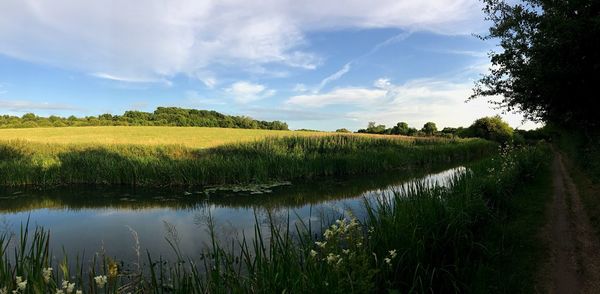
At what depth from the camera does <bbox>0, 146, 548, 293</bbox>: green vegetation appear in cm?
327

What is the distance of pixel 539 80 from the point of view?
7098 mm

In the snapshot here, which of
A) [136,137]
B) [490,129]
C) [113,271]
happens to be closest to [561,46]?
[113,271]

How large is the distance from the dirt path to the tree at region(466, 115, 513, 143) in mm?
56145

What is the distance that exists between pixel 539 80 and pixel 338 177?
13.1 m

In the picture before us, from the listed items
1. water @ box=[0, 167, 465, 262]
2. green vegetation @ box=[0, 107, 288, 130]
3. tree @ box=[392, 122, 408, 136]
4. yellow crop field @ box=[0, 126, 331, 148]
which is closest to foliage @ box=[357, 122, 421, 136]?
Result: tree @ box=[392, 122, 408, 136]

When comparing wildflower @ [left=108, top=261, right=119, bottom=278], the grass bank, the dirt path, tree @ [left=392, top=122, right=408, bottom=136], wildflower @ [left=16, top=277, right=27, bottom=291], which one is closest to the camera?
wildflower @ [left=16, top=277, right=27, bottom=291]

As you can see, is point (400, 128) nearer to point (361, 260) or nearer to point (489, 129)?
point (489, 129)

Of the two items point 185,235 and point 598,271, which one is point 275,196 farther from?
point 598,271

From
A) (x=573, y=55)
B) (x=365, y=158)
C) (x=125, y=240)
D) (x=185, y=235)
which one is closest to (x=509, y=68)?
(x=573, y=55)

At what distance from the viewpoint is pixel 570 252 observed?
6.10 m

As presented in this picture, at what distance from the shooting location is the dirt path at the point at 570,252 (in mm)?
4973

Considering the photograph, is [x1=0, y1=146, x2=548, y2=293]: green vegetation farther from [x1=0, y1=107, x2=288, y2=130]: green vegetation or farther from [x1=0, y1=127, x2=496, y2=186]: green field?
[x1=0, y1=107, x2=288, y2=130]: green vegetation

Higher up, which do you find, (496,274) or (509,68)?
(509,68)

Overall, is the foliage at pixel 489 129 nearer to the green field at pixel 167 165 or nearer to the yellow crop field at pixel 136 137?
the yellow crop field at pixel 136 137
